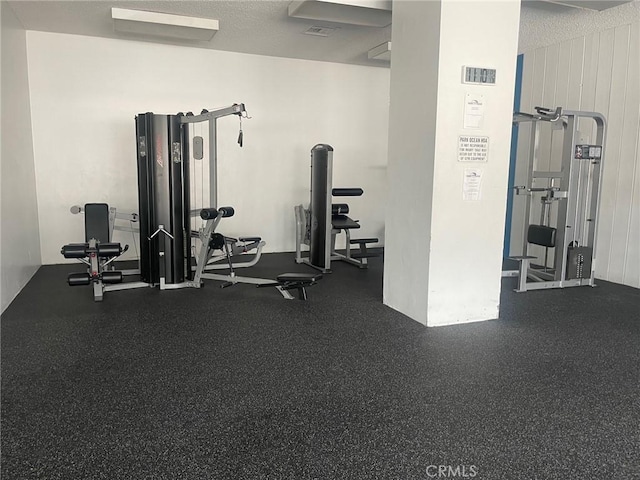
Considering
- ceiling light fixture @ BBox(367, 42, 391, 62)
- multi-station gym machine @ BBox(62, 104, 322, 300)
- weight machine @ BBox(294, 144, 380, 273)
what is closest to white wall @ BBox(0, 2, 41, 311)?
multi-station gym machine @ BBox(62, 104, 322, 300)

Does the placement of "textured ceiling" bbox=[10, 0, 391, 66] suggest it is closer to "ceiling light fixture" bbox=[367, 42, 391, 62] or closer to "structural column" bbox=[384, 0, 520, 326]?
"ceiling light fixture" bbox=[367, 42, 391, 62]

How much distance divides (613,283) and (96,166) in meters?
5.71

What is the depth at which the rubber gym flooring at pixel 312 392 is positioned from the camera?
1826 millimetres

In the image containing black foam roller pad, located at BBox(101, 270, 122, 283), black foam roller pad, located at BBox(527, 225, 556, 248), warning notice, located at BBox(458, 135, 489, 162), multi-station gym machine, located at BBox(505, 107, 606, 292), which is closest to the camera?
warning notice, located at BBox(458, 135, 489, 162)

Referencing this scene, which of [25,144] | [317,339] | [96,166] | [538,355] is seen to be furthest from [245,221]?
[538,355]

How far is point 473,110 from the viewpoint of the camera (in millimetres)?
3346

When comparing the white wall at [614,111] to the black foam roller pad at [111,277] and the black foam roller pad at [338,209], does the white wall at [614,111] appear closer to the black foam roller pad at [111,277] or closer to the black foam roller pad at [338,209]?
the black foam roller pad at [338,209]

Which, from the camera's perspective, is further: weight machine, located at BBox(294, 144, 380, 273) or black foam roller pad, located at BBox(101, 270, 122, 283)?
weight machine, located at BBox(294, 144, 380, 273)

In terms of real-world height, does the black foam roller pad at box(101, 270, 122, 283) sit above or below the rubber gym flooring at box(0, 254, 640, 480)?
above

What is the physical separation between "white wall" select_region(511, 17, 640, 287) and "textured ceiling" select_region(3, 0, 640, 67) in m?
0.20

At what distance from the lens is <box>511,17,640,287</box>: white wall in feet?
15.5

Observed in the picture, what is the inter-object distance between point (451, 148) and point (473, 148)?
0.61 feet

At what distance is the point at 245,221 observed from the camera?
20.7 feet

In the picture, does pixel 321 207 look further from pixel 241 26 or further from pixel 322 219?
pixel 241 26
